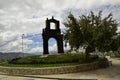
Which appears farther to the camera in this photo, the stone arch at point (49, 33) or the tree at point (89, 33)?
the stone arch at point (49, 33)

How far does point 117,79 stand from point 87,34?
8862 mm

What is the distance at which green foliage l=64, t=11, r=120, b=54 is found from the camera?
26473 mm

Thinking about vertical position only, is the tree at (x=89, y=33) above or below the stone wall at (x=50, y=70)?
above

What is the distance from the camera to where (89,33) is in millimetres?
27297

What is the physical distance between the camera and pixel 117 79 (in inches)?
787

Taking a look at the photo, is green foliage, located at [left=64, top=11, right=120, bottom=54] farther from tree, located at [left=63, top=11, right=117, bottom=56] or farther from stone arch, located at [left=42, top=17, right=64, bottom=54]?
stone arch, located at [left=42, top=17, right=64, bottom=54]

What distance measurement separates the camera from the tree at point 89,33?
1042 inches

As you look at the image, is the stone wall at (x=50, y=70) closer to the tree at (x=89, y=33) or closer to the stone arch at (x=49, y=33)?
the tree at (x=89, y=33)

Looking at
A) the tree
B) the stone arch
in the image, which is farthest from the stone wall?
the stone arch

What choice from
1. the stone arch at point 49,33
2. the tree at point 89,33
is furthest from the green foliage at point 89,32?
the stone arch at point 49,33

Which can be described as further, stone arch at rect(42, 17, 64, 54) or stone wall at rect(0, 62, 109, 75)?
stone arch at rect(42, 17, 64, 54)

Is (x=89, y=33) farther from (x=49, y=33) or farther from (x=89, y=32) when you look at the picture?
(x=49, y=33)

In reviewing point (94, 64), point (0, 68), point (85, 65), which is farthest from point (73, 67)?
point (0, 68)

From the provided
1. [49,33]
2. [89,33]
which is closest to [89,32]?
[89,33]
